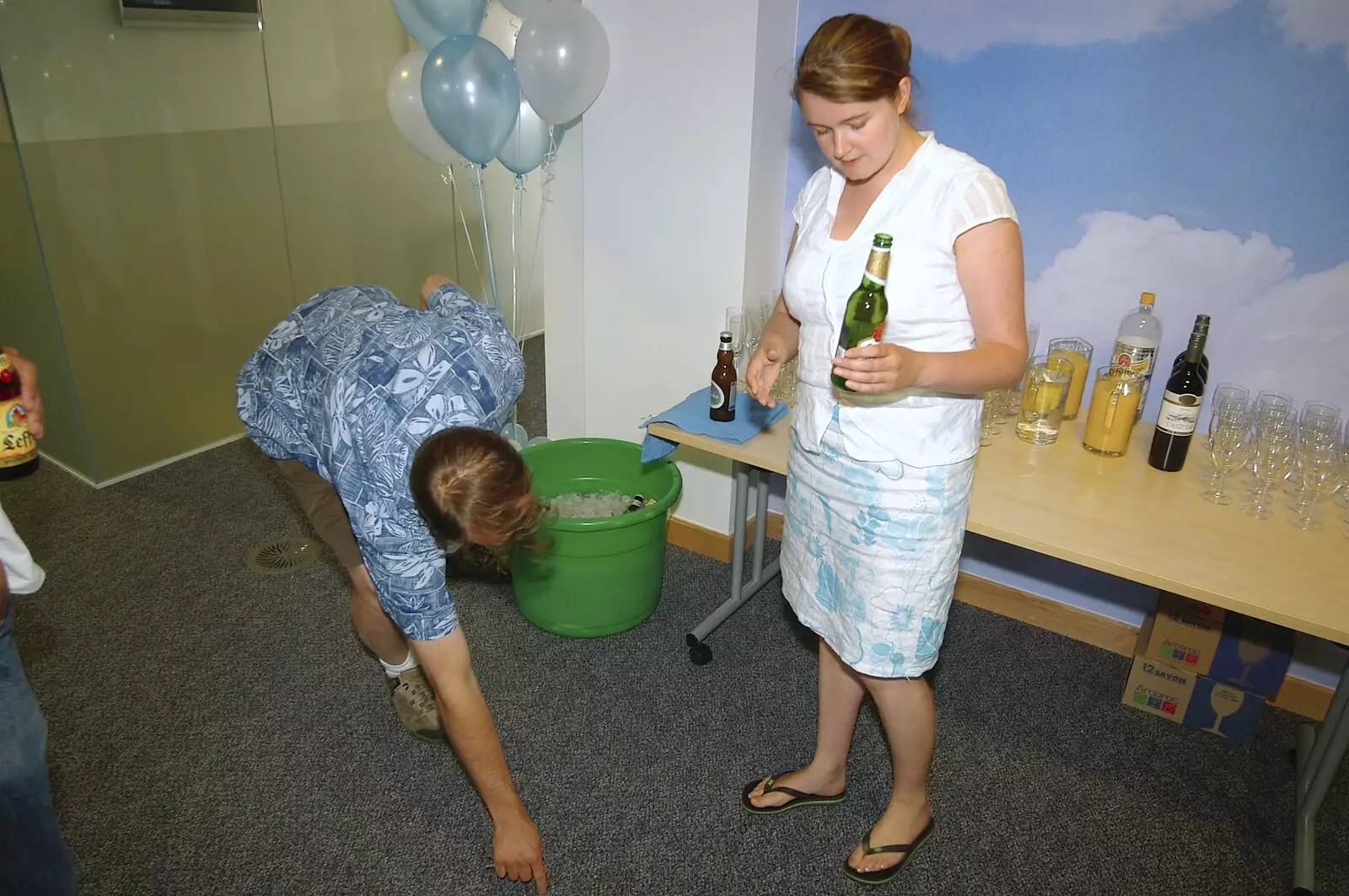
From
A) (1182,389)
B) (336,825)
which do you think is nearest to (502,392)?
(336,825)

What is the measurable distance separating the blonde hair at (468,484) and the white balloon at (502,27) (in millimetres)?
1754

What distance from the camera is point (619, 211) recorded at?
103 inches

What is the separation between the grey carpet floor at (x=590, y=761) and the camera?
5.92 feet

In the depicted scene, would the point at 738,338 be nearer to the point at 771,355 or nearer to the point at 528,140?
the point at 771,355

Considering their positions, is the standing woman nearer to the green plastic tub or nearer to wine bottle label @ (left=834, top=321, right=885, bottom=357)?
wine bottle label @ (left=834, top=321, right=885, bottom=357)

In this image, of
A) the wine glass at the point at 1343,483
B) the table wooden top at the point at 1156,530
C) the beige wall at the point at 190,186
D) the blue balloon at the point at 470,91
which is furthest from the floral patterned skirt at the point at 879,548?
the beige wall at the point at 190,186

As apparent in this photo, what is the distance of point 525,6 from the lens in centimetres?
246

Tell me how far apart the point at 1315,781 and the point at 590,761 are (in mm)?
1533

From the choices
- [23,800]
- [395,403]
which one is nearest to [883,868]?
[395,403]

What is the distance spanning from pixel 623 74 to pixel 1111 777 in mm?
2165

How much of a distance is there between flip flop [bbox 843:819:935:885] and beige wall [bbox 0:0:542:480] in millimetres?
2931

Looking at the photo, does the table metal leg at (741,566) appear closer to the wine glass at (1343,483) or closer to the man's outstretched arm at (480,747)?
the man's outstretched arm at (480,747)

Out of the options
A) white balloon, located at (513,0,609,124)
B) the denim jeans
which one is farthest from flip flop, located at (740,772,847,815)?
white balloon, located at (513,0,609,124)

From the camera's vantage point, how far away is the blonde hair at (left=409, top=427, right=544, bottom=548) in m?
1.28
